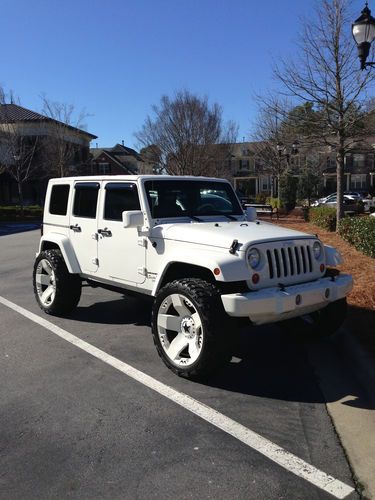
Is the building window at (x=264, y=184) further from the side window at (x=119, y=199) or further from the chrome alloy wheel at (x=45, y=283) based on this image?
the side window at (x=119, y=199)

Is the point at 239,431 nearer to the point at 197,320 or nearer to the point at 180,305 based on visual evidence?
the point at 197,320

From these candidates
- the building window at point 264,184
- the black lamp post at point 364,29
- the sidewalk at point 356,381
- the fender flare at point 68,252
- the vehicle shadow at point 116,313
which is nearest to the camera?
the sidewalk at point 356,381

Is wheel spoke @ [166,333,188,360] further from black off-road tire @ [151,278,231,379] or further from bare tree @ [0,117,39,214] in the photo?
bare tree @ [0,117,39,214]

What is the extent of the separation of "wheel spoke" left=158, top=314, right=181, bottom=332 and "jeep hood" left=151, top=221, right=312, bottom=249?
0.72 metres

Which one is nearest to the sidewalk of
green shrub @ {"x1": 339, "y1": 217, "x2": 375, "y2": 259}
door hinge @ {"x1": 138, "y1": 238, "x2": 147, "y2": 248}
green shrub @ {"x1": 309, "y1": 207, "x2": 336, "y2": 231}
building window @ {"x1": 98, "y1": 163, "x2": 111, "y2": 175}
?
door hinge @ {"x1": 138, "y1": 238, "x2": 147, "y2": 248}

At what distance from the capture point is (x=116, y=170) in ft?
208

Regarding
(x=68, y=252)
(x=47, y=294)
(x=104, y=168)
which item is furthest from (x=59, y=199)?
(x=104, y=168)

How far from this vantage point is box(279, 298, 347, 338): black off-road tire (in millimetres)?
5029

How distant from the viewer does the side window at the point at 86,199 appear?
5859 millimetres

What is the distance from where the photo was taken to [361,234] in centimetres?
1034

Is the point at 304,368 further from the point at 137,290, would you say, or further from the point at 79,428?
the point at 79,428

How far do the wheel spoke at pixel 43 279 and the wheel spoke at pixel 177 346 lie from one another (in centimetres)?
269

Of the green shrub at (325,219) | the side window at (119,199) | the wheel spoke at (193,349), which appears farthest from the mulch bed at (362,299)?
the green shrub at (325,219)

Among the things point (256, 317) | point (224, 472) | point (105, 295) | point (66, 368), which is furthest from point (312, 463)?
point (105, 295)
